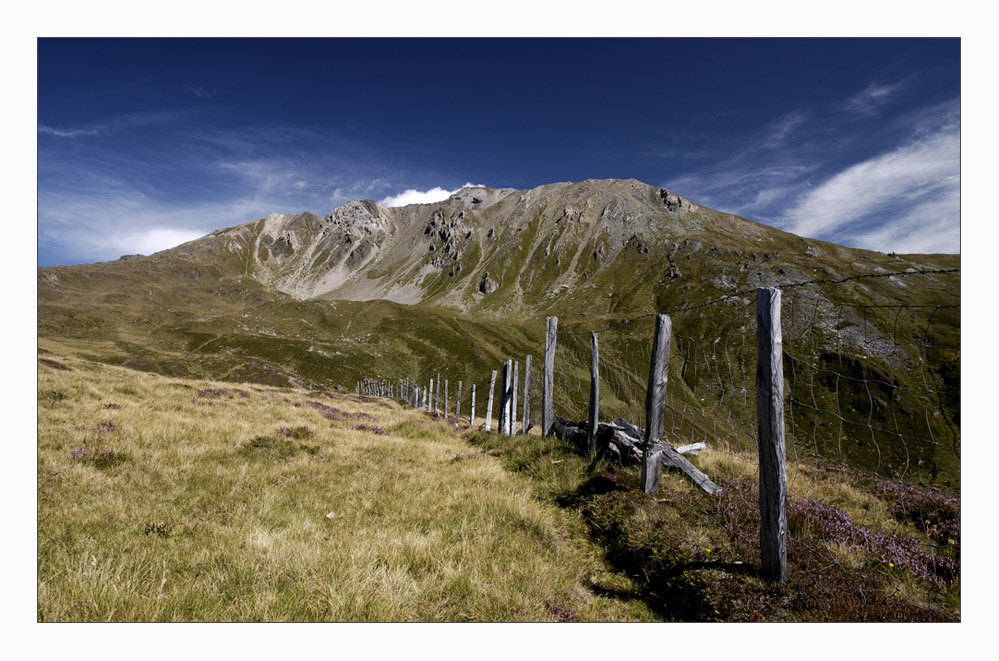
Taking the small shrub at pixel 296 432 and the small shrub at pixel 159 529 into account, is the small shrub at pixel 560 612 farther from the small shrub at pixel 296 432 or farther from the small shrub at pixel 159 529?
the small shrub at pixel 296 432

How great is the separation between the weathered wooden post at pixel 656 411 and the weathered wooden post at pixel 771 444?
1.95 meters

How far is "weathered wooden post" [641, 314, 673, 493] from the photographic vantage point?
7742 mm

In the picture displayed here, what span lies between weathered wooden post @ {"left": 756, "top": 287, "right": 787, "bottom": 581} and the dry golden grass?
1775 millimetres

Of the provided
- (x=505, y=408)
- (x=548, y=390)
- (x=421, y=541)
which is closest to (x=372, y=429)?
(x=505, y=408)

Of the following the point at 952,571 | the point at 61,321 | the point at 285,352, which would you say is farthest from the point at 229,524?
the point at 61,321

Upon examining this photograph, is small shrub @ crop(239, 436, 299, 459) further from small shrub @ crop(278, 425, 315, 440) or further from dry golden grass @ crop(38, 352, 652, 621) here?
small shrub @ crop(278, 425, 315, 440)

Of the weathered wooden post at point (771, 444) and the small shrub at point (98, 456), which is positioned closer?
the weathered wooden post at point (771, 444)

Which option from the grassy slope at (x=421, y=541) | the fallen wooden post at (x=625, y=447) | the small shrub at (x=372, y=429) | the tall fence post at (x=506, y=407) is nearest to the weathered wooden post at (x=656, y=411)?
the fallen wooden post at (x=625, y=447)

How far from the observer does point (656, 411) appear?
7.91m

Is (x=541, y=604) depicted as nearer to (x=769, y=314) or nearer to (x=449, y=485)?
(x=449, y=485)

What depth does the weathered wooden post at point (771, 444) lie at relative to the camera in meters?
5.44

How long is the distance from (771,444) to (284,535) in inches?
246

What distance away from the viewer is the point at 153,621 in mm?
4312

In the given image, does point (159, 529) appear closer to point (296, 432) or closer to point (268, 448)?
point (268, 448)
